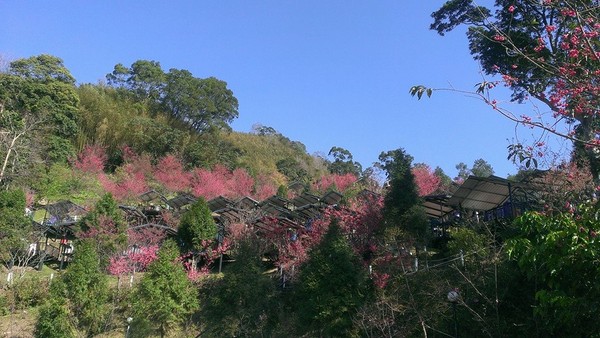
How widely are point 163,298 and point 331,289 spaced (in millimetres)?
5569

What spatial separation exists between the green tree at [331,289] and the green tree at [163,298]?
13.4ft

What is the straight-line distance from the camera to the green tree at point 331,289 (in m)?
11.6

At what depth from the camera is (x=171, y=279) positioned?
48.5 ft

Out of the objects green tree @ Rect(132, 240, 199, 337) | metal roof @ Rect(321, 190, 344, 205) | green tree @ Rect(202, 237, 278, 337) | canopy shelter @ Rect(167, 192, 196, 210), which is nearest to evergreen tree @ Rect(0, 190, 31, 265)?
green tree @ Rect(132, 240, 199, 337)

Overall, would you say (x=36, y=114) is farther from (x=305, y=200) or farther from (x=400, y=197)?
(x=400, y=197)

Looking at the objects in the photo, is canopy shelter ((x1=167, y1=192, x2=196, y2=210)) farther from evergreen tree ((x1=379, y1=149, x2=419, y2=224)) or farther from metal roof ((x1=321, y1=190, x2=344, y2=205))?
evergreen tree ((x1=379, y1=149, x2=419, y2=224))

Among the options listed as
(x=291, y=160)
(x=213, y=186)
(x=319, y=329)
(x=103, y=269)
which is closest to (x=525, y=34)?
(x=319, y=329)

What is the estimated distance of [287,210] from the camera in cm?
2327

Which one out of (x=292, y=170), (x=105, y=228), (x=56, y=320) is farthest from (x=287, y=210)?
(x=292, y=170)

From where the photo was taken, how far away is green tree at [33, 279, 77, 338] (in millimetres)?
13508

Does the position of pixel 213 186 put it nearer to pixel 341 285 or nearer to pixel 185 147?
pixel 185 147

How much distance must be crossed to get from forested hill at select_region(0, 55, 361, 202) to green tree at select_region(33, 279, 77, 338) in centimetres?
1171

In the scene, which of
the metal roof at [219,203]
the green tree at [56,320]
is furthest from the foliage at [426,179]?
the green tree at [56,320]

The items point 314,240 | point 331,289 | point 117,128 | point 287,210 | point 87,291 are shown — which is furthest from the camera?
point 117,128
